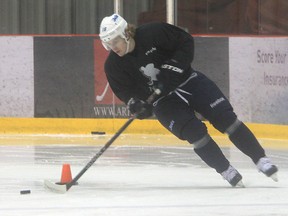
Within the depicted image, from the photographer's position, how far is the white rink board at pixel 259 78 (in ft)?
32.7

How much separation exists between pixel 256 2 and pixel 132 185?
6745mm

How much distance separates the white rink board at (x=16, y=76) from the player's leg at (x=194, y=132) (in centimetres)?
501

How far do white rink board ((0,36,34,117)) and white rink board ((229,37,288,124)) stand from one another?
92.8 inches

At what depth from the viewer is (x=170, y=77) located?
6246 millimetres

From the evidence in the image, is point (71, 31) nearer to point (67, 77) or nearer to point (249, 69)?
point (67, 77)

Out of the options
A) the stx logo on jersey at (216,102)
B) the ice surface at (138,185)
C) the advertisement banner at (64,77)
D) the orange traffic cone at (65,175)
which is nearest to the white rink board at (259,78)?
the ice surface at (138,185)

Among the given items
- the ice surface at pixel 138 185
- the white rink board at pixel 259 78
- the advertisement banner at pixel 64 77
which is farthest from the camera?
the advertisement banner at pixel 64 77

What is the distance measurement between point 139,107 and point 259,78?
4.08m

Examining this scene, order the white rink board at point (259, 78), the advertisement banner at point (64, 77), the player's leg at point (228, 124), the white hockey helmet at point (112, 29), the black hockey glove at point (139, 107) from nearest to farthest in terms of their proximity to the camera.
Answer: the white hockey helmet at point (112, 29) → the player's leg at point (228, 124) → the black hockey glove at point (139, 107) → the white rink board at point (259, 78) → the advertisement banner at point (64, 77)

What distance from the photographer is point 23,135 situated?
1079 centimetres

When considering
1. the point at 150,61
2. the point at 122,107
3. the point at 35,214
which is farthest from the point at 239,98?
the point at 35,214

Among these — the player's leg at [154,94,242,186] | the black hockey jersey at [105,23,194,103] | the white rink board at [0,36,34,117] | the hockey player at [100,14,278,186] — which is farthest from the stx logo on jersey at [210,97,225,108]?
the white rink board at [0,36,34,117]

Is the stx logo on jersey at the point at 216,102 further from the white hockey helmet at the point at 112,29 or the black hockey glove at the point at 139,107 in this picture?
the white hockey helmet at the point at 112,29

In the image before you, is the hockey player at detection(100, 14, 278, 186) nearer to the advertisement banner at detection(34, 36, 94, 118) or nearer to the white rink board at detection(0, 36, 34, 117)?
the advertisement banner at detection(34, 36, 94, 118)
